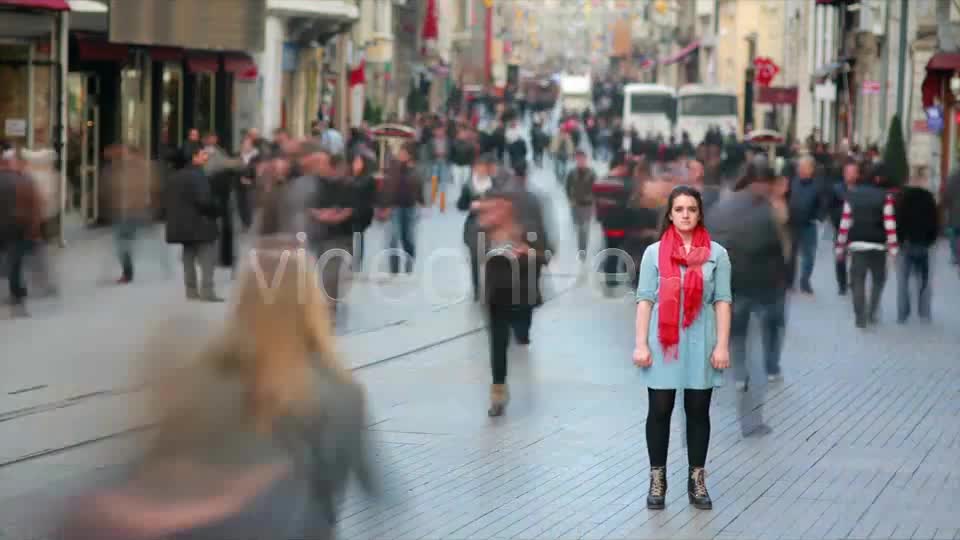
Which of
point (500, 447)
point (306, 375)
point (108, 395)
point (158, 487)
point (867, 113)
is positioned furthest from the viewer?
point (867, 113)

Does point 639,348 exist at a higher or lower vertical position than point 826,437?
higher

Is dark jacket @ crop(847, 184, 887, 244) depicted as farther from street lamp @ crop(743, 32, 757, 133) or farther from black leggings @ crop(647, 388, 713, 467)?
street lamp @ crop(743, 32, 757, 133)

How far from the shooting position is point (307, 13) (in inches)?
1668

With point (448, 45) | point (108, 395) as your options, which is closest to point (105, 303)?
point (108, 395)

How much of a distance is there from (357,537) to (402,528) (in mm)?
284

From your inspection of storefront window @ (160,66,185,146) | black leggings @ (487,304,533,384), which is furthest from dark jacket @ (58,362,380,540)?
storefront window @ (160,66,185,146)

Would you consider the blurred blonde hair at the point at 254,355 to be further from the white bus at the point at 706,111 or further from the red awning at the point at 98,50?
the white bus at the point at 706,111

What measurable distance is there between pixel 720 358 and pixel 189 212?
39.6ft

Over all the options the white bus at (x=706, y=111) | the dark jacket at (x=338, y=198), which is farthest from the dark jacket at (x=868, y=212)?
the white bus at (x=706, y=111)

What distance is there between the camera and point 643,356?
8891 mm

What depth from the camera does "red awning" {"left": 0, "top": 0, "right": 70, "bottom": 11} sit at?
2520 centimetres

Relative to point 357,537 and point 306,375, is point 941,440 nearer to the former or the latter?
point 357,537

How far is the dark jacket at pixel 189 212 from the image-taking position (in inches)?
789

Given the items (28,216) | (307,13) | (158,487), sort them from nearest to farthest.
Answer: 1. (158,487)
2. (28,216)
3. (307,13)
